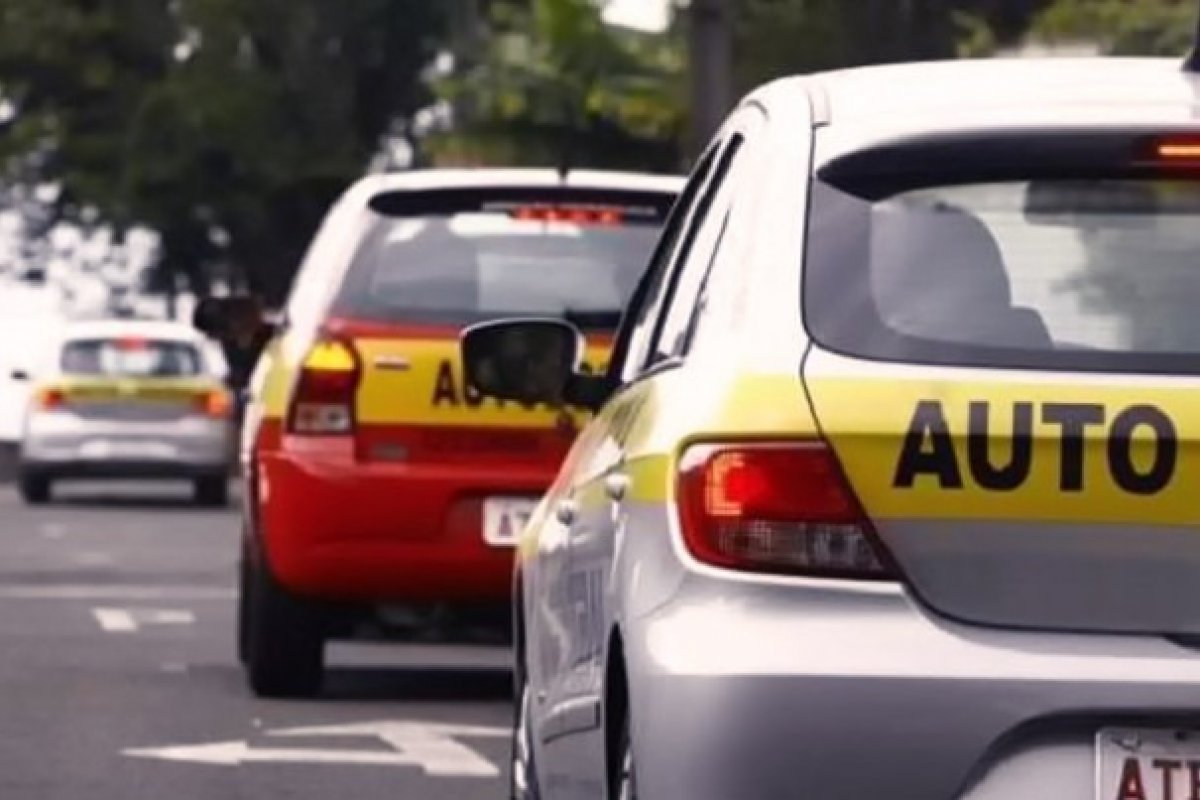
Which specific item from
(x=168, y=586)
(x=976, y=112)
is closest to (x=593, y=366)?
(x=976, y=112)

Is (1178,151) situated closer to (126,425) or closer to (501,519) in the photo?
(501,519)

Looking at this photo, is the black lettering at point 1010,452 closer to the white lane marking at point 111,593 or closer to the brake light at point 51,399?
the white lane marking at point 111,593

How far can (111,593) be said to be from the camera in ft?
73.7

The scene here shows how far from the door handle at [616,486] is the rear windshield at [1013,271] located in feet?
1.89

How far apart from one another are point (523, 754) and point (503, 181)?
19.3ft

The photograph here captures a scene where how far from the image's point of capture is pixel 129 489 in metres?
46.6

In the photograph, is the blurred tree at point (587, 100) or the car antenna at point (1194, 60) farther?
the blurred tree at point (587, 100)

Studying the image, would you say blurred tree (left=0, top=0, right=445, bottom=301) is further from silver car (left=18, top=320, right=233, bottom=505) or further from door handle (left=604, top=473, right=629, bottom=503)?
door handle (left=604, top=473, right=629, bottom=503)

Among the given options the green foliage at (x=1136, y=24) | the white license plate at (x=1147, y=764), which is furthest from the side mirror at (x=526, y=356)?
the green foliage at (x=1136, y=24)

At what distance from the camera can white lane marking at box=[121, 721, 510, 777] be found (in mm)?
12672

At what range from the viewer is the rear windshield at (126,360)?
39.3m

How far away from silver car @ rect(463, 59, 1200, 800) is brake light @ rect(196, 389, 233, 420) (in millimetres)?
32615

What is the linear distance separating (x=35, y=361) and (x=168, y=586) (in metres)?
18.5

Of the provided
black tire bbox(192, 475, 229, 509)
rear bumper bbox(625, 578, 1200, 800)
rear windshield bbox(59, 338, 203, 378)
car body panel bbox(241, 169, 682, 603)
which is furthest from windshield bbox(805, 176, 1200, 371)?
black tire bbox(192, 475, 229, 509)
